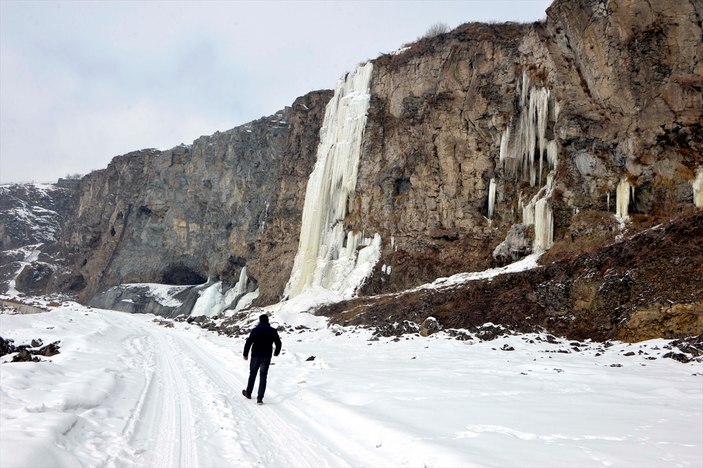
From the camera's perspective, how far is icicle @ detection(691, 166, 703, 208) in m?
21.2

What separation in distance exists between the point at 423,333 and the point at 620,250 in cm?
844

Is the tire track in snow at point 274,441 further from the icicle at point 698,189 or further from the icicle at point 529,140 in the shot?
the icicle at point 529,140

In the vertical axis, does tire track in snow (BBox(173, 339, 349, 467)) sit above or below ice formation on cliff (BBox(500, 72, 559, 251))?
below

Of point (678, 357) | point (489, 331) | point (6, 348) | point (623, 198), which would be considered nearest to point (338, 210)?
point (623, 198)

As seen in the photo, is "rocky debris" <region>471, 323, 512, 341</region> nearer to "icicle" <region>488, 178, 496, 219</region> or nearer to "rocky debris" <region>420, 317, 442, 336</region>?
"rocky debris" <region>420, 317, 442, 336</region>

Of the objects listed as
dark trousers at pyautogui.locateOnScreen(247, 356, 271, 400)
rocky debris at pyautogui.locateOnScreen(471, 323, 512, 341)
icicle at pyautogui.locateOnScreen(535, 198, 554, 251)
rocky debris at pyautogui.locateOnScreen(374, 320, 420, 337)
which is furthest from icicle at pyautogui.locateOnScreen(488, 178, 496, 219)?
dark trousers at pyautogui.locateOnScreen(247, 356, 271, 400)

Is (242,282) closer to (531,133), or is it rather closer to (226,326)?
(226,326)

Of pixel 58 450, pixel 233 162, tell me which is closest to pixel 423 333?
pixel 58 450

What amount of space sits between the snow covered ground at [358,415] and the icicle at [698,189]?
45.0 feet

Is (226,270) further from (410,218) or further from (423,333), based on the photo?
(423,333)

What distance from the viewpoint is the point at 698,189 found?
21438mm

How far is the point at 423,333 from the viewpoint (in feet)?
62.3

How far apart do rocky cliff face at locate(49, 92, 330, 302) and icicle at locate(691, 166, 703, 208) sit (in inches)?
1279

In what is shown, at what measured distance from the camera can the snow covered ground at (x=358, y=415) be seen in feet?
14.7
